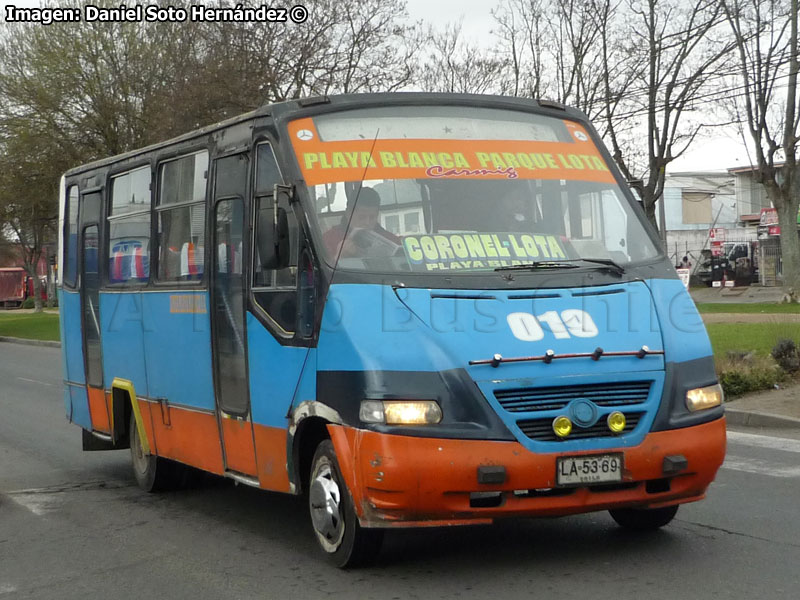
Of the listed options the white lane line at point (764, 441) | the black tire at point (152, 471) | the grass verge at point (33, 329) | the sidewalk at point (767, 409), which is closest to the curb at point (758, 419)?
the sidewalk at point (767, 409)

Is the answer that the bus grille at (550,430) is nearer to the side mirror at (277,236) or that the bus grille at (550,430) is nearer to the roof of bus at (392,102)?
the side mirror at (277,236)

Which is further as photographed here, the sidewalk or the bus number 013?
the sidewalk

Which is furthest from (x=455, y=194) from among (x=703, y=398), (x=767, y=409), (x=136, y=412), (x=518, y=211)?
(x=767, y=409)

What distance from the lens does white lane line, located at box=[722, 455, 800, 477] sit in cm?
913

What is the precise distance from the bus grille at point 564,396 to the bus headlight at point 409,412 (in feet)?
1.05

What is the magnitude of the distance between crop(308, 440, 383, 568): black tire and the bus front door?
0.95 metres

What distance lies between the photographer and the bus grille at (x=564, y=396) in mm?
5789

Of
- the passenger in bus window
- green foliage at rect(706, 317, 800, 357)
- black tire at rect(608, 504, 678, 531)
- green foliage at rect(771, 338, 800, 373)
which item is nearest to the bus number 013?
the passenger in bus window

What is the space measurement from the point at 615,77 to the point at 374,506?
3025 cm

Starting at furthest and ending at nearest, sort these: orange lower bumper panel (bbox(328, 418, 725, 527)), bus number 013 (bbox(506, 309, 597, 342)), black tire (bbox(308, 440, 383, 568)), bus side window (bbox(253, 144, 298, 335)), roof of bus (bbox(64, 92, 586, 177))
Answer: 1. roof of bus (bbox(64, 92, 586, 177))
2. bus side window (bbox(253, 144, 298, 335))
3. black tire (bbox(308, 440, 383, 568))
4. bus number 013 (bbox(506, 309, 597, 342))
5. orange lower bumper panel (bbox(328, 418, 725, 527))

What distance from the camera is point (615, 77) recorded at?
34.4m

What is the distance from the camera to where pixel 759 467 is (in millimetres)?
9461

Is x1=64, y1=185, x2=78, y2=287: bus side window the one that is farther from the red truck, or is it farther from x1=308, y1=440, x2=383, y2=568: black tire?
the red truck

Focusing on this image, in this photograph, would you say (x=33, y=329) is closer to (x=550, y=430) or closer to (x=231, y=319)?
(x=231, y=319)
